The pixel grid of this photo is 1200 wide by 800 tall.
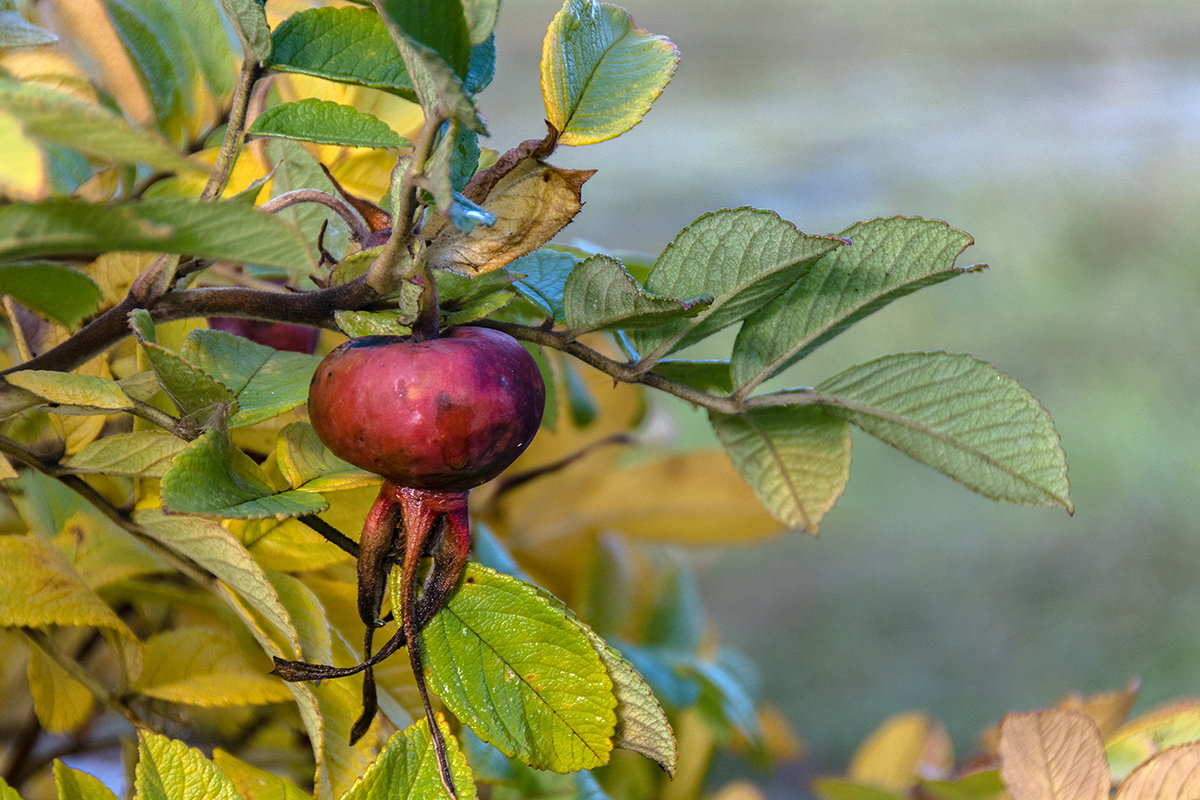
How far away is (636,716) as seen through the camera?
23 centimetres

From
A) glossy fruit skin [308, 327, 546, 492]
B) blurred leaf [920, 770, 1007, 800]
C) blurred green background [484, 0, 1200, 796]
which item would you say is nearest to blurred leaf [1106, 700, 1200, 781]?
blurred leaf [920, 770, 1007, 800]

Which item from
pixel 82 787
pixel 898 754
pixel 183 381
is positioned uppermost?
pixel 183 381

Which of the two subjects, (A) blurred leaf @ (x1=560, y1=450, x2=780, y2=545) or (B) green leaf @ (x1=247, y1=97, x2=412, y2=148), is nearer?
(B) green leaf @ (x1=247, y1=97, x2=412, y2=148)

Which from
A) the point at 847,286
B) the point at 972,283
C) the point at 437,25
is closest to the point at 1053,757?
the point at 847,286

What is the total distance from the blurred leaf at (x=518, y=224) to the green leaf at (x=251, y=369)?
0.16ft

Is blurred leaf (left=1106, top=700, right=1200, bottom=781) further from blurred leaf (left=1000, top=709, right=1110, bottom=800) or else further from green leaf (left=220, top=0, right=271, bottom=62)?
green leaf (left=220, top=0, right=271, bottom=62)

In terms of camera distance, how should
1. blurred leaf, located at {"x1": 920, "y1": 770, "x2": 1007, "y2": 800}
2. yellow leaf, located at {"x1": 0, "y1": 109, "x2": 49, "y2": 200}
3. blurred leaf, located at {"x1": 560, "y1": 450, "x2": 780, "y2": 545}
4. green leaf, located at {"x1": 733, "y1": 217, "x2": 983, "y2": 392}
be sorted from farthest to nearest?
1. blurred leaf, located at {"x1": 560, "y1": 450, "x2": 780, "y2": 545}
2. blurred leaf, located at {"x1": 920, "y1": 770, "x2": 1007, "y2": 800}
3. green leaf, located at {"x1": 733, "y1": 217, "x2": 983, "y2": 392}
4. yellow leaf, located at {"x1": 0, "y1": 109, "x2": 49, "y2": 200}

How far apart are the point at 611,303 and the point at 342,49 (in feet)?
0.27

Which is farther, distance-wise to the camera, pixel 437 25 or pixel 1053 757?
pixel 1053 757

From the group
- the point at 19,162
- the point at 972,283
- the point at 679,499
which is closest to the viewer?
the point at 19,162

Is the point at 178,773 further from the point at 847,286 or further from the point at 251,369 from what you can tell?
the point at 847,286

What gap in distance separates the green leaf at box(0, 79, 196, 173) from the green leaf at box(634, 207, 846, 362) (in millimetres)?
120

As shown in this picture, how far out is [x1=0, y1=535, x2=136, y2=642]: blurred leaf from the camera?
0.84ft

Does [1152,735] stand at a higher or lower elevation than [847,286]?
lower
